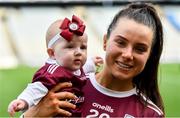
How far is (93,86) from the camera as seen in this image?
2.52m

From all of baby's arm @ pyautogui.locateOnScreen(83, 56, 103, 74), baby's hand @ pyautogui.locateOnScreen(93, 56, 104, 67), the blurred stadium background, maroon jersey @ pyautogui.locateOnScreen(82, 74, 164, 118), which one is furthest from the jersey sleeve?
Answer: the blurred stadium background

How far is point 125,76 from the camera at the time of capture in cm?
239

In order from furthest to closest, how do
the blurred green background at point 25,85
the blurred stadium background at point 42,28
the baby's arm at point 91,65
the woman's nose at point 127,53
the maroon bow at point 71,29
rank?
the blurred stadium background at point 42,28 → the blurred green background at point 25,85 → the baby's arm at point 91,65 → the maroon bow at point 71,29 → the woman's nose at point 127,53

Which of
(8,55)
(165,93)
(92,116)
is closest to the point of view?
(92,116)

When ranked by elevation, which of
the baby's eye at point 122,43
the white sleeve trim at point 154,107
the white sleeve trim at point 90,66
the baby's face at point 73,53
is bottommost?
the white sleeve trim at point 154,107

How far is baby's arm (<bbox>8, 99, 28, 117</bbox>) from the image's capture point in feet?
7.79

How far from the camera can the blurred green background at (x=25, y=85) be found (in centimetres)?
695

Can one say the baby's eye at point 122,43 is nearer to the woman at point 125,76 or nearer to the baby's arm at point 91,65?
the woman at point 125,76

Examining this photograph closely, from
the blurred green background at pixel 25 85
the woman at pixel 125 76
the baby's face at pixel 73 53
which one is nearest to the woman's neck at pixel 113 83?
the woman at pixel 125 76

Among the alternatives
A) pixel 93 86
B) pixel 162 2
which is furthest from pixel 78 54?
pixel 162 2

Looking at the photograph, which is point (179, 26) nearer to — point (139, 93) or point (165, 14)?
point (165, 14)

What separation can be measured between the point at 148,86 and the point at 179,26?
30.5 feet

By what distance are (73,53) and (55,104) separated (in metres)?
0.26

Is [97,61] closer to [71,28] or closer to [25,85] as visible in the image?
[71,28]
